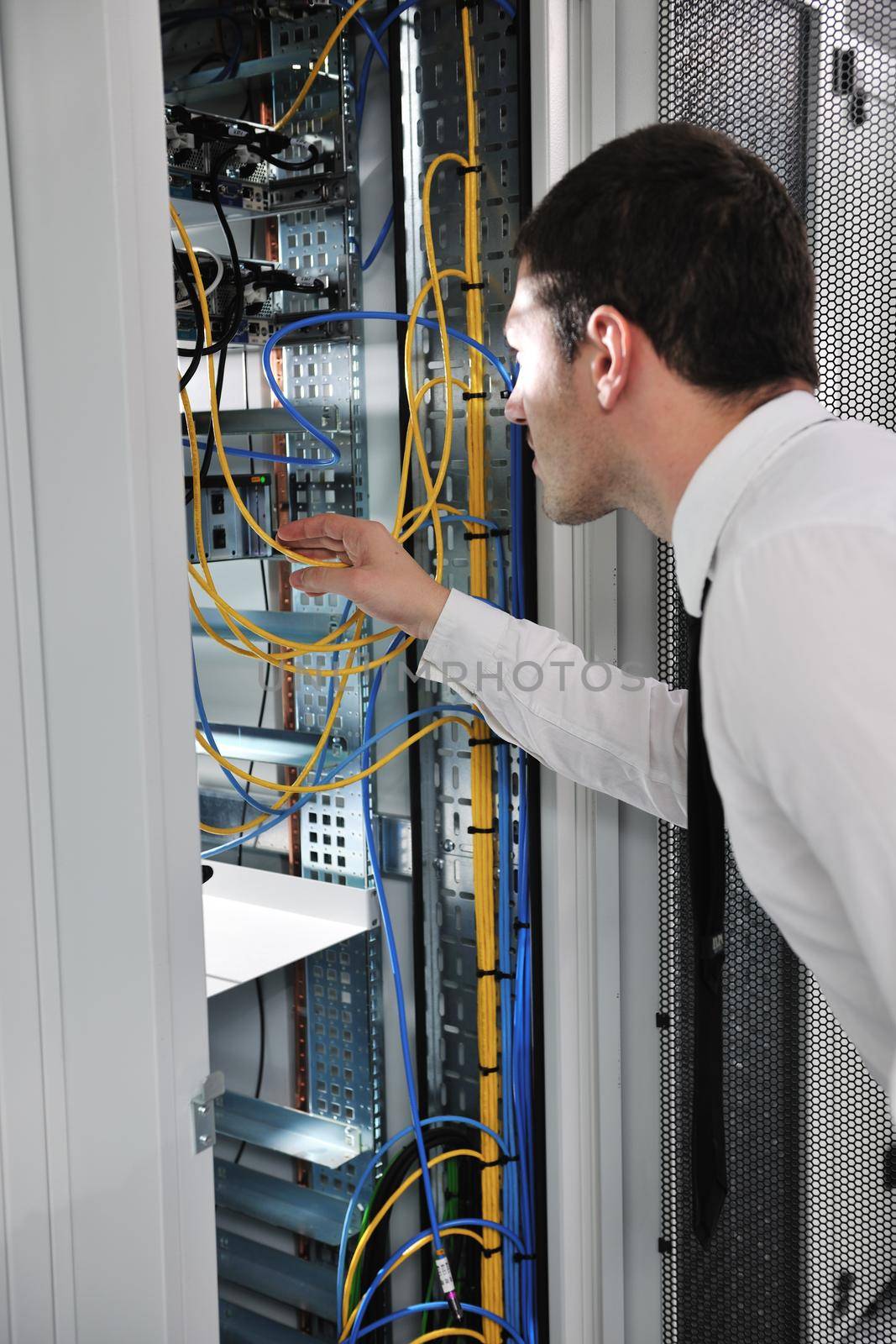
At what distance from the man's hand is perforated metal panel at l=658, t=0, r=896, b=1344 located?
35 cm

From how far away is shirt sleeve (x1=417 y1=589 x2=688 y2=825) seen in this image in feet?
4.65

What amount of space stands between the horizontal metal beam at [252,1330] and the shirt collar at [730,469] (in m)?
1.58

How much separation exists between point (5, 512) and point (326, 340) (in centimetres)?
87

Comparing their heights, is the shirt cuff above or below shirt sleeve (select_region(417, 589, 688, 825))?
above

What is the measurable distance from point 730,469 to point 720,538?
0.06 m

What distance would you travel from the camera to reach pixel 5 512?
101cm

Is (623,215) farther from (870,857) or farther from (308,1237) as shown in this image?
Result: (308,1237)

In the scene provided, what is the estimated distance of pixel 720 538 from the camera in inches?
42.1

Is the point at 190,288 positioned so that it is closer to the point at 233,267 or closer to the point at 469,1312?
the point at 233,267

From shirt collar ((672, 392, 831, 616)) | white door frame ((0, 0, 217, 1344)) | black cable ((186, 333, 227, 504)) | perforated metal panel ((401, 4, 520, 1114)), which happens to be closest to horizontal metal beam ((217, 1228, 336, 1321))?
perforated metal panel ((401, 4, 520, 1114))

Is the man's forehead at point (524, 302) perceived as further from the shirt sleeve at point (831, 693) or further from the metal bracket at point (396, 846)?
the metal bracket at point (396, 846)

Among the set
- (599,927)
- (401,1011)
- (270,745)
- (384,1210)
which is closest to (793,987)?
(599,927)

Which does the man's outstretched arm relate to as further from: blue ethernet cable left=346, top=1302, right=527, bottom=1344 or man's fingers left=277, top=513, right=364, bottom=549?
blue ethernet cable left=346, top=1302, right=527, bottom=1344

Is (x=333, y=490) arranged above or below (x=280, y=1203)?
above
